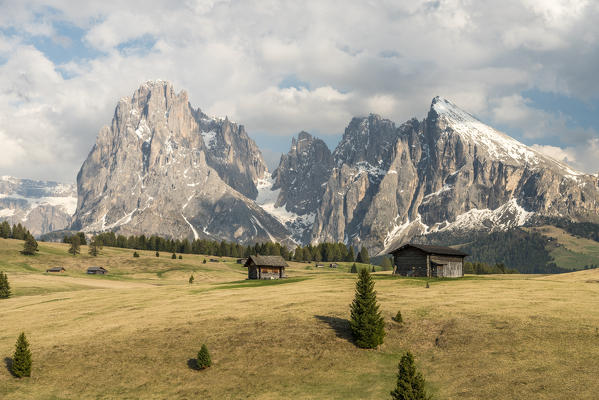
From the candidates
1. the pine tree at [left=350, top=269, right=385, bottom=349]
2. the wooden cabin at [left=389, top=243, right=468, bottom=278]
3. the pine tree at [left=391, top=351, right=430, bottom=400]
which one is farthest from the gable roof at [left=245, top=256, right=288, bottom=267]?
the pine tree at [left=391, top=351, right=430, bottom=400]

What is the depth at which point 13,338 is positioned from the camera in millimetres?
49344

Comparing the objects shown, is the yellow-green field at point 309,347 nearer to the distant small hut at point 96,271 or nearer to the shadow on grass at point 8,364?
the shadow on grass at point 8,364

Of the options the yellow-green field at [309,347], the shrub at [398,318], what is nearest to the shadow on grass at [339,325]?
the yellow-green field at [309,347]

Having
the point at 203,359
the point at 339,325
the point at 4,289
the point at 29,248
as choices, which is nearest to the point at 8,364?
A: the point at 203,359

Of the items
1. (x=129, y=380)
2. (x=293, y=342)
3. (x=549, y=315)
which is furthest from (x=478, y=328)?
(x=129, y=380)

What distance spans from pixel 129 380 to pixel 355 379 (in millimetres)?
16885

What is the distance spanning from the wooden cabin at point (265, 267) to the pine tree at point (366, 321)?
234ft

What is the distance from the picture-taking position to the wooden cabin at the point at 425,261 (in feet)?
306

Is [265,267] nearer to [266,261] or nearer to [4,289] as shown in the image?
[266,261]

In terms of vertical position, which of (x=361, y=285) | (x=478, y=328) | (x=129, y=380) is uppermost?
(x=361, y=285)

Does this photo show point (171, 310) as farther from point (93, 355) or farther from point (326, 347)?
point (326, 347)

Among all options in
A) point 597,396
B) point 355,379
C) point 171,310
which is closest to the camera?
point 597,396

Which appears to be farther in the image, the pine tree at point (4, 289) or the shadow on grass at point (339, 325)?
the pine tree at point (4, 289)

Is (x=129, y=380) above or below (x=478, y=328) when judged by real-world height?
below
